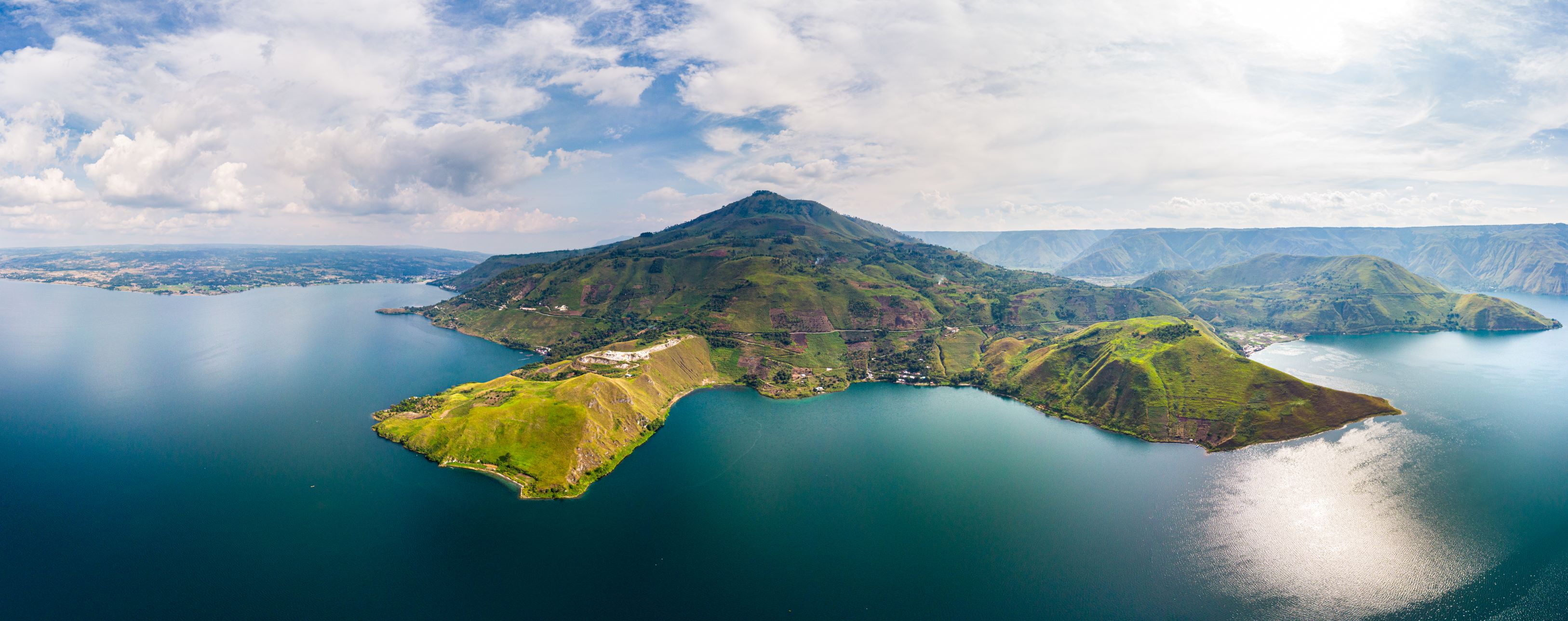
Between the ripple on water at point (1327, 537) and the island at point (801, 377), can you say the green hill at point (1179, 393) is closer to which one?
A: the island at point (801, 377)

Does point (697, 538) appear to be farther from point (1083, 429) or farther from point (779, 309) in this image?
point (779, 309)

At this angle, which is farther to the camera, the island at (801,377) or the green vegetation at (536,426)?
the island at (801,377)

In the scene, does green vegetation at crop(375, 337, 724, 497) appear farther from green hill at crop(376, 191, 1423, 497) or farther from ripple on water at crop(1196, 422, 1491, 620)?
ripple on water at crop(1196, 422, 1491, 620)

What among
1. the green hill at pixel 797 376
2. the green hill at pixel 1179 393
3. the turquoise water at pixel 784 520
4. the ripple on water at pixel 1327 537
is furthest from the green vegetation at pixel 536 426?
the green hill at pixel 1179 393

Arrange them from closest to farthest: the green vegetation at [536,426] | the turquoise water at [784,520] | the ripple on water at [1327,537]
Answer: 1. the turquoise water at [784,520]
2. the ripple on water at [1327,537]
3. the green vegetation at [536,426]

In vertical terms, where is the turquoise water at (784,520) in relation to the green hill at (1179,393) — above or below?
below

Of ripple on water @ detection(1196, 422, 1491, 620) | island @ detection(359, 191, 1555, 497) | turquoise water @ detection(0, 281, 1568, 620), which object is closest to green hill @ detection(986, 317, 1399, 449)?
island @ detection(359, 191, 1555, 497)

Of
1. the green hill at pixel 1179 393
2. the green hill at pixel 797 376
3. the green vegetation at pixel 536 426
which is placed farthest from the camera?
the green hill at pixel 1179 393
